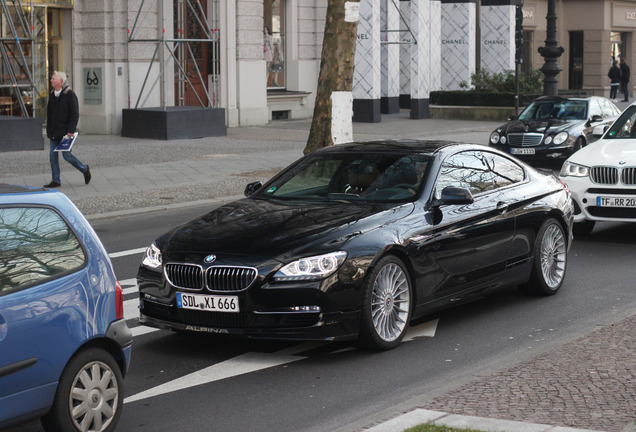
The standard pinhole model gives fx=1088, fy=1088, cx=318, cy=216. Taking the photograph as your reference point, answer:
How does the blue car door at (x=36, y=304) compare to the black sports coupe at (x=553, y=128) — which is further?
the black sports coupe at (x=553, y=128)

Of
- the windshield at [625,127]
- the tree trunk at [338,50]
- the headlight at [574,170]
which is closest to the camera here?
the headlight at [574,170]

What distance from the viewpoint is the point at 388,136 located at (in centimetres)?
2792

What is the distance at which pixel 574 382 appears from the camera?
6266mm

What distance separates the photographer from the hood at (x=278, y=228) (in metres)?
7.10

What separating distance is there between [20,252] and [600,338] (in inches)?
159

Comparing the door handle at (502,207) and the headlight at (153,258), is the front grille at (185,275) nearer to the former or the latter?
the headlight at (153,258)

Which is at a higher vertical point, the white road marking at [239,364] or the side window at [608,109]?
the side window at [608,109]

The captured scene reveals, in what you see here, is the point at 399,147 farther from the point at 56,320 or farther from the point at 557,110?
the point at 557,110

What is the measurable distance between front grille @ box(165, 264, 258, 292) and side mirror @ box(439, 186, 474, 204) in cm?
184

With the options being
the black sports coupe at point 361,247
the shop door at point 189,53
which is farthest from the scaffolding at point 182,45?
the black sports coupe at point 361,247

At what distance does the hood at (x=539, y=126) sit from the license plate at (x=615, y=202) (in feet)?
28.7

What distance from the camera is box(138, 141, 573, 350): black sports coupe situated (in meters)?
6.96

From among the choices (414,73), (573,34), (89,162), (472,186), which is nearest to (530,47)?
(573,34)

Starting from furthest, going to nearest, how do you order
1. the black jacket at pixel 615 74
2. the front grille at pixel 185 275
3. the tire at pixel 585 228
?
the black jacket at pixel 615 74, the tire at pixel 585 228, the front grille at pixel 185 275
